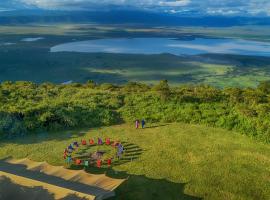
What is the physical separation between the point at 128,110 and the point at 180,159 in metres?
10.6

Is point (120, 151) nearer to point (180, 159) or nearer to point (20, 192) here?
point (180, 159)

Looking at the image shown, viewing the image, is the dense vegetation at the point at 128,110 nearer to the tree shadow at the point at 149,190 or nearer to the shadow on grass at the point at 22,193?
the tree shadow at the point at 149,190

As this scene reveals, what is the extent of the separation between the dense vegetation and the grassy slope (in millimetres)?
1327

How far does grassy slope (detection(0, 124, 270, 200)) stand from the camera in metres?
19.1

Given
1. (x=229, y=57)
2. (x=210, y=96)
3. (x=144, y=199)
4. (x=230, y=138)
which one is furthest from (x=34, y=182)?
(x=229, y=57)

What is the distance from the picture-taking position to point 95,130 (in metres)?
28.7

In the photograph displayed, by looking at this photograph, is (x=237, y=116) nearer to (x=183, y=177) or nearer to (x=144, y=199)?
(x=183, y=177)

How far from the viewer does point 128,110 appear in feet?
107

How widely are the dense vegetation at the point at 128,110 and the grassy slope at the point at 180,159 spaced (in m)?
1.33

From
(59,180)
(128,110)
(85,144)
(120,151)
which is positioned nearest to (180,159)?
(120,151)

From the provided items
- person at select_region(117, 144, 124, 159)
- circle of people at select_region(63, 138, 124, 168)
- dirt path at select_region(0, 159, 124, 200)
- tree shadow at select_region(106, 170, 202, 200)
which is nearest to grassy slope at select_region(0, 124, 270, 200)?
tree shadow at select_region(106, 170, 202, 200)

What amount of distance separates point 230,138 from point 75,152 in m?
12.1

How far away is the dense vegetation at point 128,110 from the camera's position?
28552 mm

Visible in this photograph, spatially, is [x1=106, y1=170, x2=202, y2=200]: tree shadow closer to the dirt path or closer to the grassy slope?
the grassy slope
